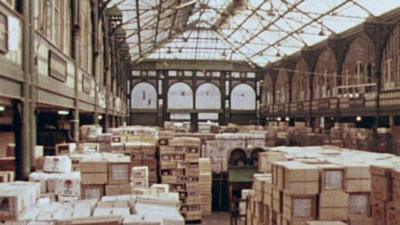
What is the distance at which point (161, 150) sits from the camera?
17641 millimetres

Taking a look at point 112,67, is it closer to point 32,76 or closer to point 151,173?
point 151,173

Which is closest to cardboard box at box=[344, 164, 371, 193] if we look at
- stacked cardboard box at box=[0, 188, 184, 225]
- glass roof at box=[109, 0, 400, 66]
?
stacked cardboard box at box=[0, 188, 184, 225]

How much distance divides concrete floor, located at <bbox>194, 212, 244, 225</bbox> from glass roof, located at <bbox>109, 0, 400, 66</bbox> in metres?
12.0

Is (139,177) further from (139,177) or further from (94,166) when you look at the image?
(94,166)

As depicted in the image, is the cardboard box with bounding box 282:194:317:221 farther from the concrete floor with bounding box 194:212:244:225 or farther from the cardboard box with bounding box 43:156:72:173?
the concrete floor with bounding box 194:212:244:225

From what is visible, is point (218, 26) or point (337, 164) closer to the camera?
point (337, 164)

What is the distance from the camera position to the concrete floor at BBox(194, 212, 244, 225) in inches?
696

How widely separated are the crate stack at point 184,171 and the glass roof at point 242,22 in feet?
38.5

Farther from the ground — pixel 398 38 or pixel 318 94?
pixel 398 38

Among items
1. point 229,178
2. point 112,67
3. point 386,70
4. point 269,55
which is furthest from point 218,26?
point 229,178

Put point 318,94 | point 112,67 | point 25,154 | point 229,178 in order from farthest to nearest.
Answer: point 318,94 → point 112,67 → point 229,178 → point 25,154

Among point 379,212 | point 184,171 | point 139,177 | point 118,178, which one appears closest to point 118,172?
point 118,178

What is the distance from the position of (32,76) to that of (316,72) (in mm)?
30295

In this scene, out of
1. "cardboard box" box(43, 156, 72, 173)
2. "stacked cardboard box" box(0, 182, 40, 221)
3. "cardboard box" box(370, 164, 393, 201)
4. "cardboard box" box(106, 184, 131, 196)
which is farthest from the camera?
"cardboard box" box(43, 156, 72, 173)
